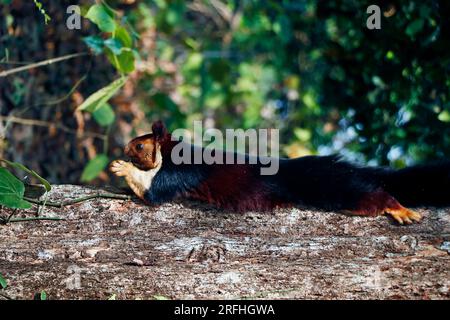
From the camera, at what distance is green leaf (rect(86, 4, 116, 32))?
366cm

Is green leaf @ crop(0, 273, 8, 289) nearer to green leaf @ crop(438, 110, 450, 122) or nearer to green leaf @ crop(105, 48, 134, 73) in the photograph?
green leaf @ crop(105, 48, 134, 73)

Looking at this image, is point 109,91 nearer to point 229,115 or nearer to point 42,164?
point 42,164

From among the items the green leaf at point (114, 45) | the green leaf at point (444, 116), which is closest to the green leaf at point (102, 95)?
the green leaf at point (114, 45)

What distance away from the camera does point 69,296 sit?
104 inches

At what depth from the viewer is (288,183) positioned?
3314 millimetres

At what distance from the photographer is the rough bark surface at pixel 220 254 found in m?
2.62

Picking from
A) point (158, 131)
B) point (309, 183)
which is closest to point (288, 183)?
point (309, 183)

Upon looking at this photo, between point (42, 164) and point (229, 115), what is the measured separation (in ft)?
11.2

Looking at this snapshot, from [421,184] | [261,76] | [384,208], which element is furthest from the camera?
[261,76]

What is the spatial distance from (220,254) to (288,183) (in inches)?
27.7

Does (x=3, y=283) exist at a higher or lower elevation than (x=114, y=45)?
lower

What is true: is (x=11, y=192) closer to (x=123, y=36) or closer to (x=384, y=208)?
(x=123, y=36)

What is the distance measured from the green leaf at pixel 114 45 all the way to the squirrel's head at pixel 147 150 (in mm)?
498

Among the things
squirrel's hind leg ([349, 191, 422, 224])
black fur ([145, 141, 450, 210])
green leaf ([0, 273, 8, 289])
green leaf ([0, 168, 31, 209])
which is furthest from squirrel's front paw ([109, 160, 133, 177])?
squirrel's hind leg ([349, 191, 422, 224])
